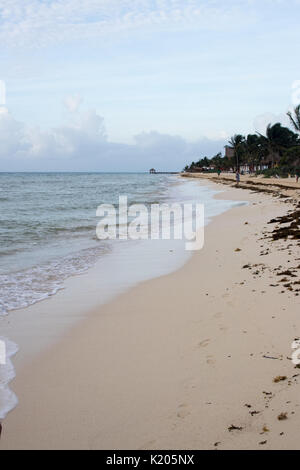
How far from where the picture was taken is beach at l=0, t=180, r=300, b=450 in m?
3.11

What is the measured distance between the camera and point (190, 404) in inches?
137

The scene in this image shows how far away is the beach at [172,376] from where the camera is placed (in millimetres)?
3113

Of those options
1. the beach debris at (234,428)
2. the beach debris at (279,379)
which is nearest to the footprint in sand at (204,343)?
the beach debris at (279,379)

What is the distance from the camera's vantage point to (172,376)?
4004 mm

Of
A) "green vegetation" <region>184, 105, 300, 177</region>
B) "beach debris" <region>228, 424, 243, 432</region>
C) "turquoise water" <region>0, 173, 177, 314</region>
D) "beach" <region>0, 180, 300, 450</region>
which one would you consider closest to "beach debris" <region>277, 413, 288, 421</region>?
"beach" <region>0, 180, 300, 450</region>

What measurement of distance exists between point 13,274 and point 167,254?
12.7 ft

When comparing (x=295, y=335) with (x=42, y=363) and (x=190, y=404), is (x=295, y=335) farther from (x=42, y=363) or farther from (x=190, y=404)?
(x=42, y=363)

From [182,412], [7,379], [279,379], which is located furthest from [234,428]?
[7,379]

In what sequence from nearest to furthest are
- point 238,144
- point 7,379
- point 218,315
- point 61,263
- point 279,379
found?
1. point 279,379
2. point 7,379
3. point 218,315
4. point 61,263
5. point 238,144

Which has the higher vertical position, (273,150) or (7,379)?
(273,150)

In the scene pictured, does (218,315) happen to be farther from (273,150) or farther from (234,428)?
(273,150)

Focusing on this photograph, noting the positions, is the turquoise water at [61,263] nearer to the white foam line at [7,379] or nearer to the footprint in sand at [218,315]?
the white foam line at [7,379]

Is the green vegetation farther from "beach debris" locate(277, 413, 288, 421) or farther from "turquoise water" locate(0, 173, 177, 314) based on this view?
"beach debris" locate(277, 413, 288, 421)

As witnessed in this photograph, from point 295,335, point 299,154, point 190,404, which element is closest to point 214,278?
point 295,335
